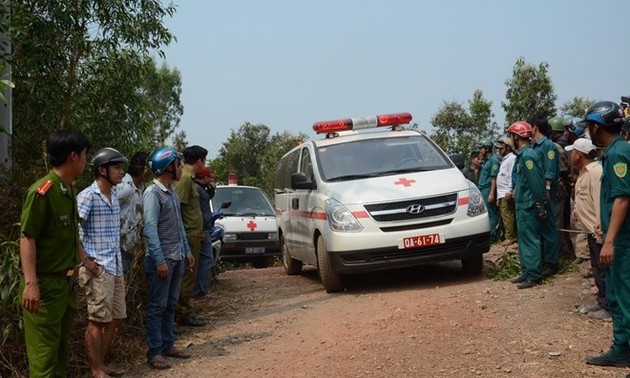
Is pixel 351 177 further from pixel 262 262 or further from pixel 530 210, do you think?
pixel 262 262

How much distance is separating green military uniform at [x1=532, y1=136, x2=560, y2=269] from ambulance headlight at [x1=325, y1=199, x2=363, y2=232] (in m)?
2.07

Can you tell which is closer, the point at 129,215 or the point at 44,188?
the point at 44,188

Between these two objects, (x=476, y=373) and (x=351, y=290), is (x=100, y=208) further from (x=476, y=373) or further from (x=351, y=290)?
(x=351, y=290)

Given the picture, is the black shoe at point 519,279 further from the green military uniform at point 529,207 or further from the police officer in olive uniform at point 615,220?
the police officer in olive uniform at point 615,220

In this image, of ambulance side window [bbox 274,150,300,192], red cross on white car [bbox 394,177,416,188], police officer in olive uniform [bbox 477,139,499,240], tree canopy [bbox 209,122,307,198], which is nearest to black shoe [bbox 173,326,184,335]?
red cross on white car [bbox 394,177,416,188]

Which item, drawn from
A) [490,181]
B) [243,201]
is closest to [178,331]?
[490,181]

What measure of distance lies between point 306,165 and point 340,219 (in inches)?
68.9

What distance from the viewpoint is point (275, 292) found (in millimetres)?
9484

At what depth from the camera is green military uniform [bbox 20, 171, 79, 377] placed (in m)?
4.37

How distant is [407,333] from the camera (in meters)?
6.10

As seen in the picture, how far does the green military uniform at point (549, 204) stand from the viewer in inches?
306

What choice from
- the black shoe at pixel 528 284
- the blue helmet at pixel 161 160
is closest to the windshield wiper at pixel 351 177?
the black shoe at pixel 528 284

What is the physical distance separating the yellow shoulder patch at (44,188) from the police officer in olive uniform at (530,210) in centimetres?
502

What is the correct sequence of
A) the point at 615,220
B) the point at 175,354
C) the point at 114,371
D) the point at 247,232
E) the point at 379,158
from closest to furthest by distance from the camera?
the point at 615,220, the point at 114,371, the point at 175,354, the point at 379,158, the point at 247,232
